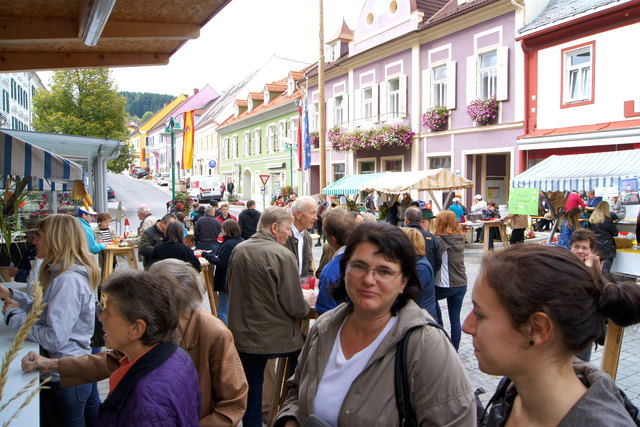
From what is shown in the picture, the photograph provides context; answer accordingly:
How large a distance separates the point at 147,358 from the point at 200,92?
6938 centimetres

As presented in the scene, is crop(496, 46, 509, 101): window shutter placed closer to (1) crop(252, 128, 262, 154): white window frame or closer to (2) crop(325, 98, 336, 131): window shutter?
(2) crop(325, 98, 336, 131): window shutter

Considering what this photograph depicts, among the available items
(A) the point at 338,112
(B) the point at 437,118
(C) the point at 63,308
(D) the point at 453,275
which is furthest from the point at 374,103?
(C) the point at 63,308

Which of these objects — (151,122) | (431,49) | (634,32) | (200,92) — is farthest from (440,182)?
(151,122)

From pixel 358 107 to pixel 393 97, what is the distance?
8.26 ft

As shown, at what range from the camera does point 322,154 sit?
19.2 m

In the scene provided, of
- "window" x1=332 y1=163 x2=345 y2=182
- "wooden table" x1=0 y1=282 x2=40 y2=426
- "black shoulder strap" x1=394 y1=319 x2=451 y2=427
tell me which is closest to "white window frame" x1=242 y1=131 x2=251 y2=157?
"window" x1=332 y1=163 x2=345 y2=182

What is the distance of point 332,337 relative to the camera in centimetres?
212

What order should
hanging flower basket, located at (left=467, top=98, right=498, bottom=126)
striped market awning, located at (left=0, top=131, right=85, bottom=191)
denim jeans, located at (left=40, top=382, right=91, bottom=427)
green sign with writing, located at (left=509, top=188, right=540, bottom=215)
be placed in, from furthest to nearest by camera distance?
hanging flower basket, located at (left=467, top=98, right=498, bottom=126), green sign with writing, located at (left=509, top=188, right=540, bottom=215), striped market awning, located at (left=0, top=131, right=85, bottom=191), denim jeans, located at (left=40, top=382, right=91, bottom=427)

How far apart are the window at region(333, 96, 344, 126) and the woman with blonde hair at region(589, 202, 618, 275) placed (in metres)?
18.4

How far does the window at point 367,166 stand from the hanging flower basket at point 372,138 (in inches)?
39.3

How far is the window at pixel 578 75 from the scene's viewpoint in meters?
14.2

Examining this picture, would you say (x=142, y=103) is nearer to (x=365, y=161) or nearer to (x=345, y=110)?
(x=345, y=110)

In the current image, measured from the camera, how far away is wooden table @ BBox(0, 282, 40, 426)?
1.96m

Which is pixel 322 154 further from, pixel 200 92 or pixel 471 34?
pixel 200 92
